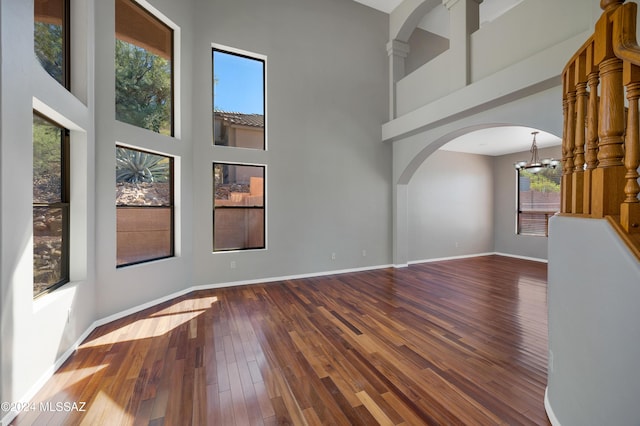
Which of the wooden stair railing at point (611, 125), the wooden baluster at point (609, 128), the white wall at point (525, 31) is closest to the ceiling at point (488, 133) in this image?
the white wall at point (525, 31)

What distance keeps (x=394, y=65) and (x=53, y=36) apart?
560 centimetres

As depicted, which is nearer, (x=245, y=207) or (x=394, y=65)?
(x=245, y=207)

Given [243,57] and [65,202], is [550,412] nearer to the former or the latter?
[65,202]

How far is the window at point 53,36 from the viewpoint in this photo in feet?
7.40

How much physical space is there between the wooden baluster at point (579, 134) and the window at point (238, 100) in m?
4.29

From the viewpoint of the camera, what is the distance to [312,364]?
2311mm

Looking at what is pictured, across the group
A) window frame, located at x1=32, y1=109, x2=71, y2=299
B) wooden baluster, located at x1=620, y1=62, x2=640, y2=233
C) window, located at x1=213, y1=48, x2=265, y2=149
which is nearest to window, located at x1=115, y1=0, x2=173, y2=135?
window, located at x1=213, y1=48, x2=265, y2=149

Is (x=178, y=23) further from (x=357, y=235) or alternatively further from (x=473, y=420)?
(x=473, y=420)

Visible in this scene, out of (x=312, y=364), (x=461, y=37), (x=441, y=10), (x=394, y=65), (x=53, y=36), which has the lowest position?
(x=312, y=364)

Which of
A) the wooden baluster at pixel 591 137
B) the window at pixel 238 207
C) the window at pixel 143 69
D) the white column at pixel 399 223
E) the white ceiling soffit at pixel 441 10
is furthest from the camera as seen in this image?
the white column at pixel 399 223

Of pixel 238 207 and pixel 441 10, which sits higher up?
pixel 441 10

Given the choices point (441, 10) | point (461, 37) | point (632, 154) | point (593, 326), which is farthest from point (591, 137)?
point (441, 10)

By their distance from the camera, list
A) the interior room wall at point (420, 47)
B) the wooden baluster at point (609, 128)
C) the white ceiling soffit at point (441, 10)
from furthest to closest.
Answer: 1. the interior room wall at point (420, 47)
2. the white ceiling soffit at point (441, 10)
3. the wooden baluster at point (609, 128)

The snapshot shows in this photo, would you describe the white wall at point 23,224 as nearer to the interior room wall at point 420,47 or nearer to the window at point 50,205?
the window at point 50,205
